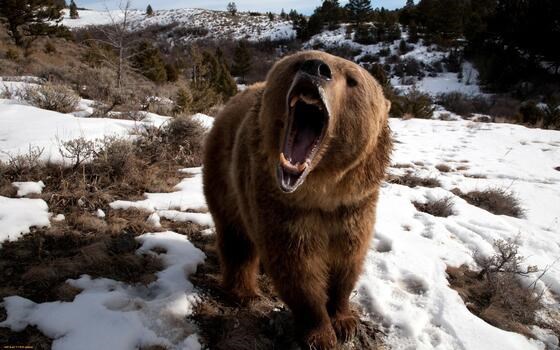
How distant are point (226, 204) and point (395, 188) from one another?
3183 mm

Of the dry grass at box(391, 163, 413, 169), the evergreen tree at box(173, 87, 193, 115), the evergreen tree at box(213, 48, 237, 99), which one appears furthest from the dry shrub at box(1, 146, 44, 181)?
the evergreen tree at box(213, 48, 237, 99)

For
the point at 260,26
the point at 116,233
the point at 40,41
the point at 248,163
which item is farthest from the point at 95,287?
the point at 260,26

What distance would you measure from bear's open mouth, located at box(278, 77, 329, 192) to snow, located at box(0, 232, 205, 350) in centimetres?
131

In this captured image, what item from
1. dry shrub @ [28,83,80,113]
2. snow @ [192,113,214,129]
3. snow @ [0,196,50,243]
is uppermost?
dry shrub @ [28,83,80,113]

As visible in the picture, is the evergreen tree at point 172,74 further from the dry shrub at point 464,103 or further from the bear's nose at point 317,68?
the bear's nose at point 317,68

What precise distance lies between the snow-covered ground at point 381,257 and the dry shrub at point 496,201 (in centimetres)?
14

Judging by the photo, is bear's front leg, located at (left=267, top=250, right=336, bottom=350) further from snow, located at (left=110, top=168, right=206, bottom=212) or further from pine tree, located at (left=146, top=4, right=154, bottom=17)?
pine tree, located at (left=146, top=4, right=154, bottom=17)

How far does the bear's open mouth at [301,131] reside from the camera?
1694 mm

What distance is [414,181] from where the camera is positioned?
5.68 m

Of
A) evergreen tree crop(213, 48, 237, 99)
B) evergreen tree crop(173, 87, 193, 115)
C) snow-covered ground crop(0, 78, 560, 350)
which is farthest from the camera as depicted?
evergreen tree crop(213, 48, 237, 99)

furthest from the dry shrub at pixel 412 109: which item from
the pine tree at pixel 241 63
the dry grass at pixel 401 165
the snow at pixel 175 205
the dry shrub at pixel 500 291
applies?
the pine tree at pixel 241 63

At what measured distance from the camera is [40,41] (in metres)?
23.8

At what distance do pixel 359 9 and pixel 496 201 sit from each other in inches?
1637

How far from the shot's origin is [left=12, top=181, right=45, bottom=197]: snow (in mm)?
3690
